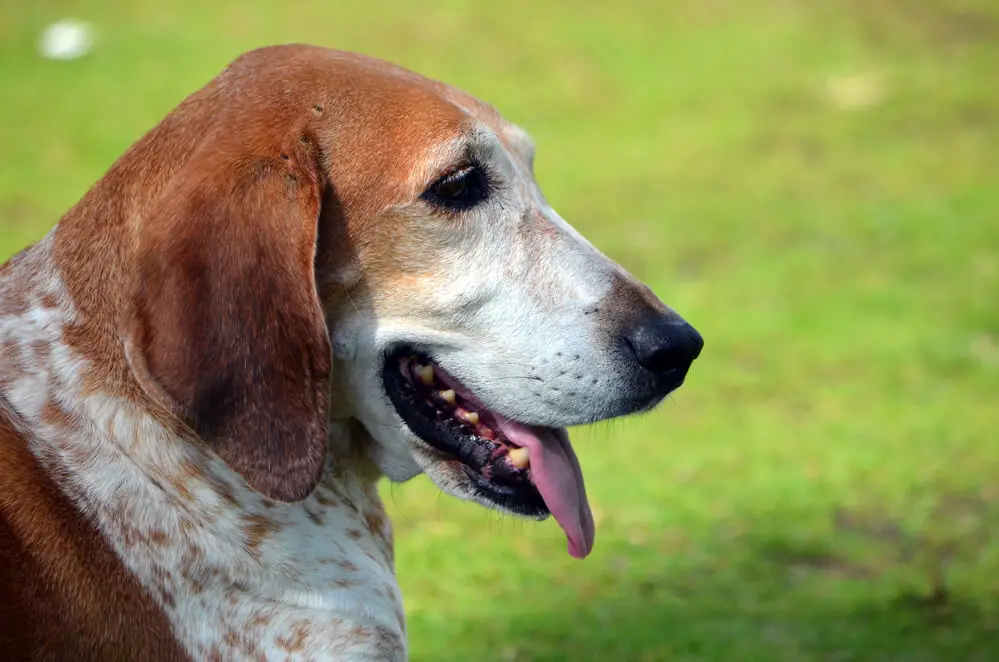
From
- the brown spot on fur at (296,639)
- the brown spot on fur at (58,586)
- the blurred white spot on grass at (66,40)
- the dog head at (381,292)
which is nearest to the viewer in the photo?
the brown spot on fur at (58,586)

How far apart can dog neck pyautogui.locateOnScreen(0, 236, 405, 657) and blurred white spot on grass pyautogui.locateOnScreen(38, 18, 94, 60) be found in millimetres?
10965

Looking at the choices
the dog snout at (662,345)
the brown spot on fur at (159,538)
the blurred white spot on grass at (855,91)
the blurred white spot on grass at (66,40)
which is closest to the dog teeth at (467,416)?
the dog snout at (662,345)

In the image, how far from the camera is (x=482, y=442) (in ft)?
10.8

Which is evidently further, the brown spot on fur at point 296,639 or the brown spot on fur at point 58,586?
the brown spot on fur at point 296,639

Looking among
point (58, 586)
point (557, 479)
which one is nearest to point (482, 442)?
point (557, 479)

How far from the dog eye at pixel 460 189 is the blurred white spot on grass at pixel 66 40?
11.0m

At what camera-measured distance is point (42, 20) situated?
14.0 metres

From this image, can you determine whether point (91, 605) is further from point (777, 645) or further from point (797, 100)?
point (797, 100)

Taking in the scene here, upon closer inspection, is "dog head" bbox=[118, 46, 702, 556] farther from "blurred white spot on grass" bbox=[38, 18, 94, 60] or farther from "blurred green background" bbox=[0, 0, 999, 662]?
"blurred white spot on grass" bbox=[38, 18, 94, 60]

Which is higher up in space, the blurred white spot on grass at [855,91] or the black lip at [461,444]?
the black lip at [461,444]

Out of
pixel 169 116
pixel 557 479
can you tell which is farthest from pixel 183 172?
pixel 557 479

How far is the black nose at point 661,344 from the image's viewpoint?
3.16 m

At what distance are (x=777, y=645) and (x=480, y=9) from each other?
11.1 metres

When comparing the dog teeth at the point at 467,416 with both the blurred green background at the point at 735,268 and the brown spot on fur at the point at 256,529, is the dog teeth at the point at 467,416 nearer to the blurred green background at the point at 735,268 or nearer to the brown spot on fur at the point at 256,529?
the brown spot on fur at the point at 256,529
